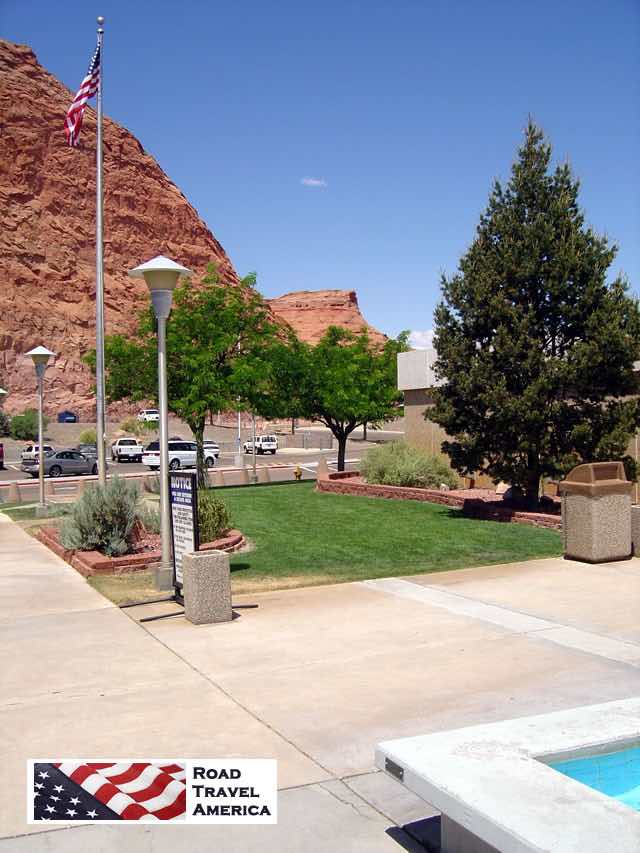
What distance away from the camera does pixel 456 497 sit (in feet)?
66.2

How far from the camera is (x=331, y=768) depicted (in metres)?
→ 5.67

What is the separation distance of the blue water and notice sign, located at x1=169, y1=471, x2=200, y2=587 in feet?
20.6

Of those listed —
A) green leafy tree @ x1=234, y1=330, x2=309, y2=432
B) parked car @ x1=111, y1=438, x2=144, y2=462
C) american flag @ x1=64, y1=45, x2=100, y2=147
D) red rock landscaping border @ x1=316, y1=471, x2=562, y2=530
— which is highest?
american flag @ x1=64, y1=45, x2=100, y2=147

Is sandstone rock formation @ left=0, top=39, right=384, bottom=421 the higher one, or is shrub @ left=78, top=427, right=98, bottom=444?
sandstone rock formation @ left=0, top=39, right=384, bottom=421

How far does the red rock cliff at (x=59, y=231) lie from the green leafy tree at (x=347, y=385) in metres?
60.8

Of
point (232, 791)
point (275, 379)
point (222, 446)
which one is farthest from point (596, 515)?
point (222, 446)

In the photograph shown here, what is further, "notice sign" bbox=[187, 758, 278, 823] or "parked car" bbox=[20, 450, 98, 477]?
"parked car" bbox=[20, 450, 98, 477]

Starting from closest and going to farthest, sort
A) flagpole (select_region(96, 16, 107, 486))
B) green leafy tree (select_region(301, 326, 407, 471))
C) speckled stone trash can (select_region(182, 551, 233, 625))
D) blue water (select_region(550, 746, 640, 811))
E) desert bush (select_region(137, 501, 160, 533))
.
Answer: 1. blue water (select_region(550, 746, 640, 811))
2. speckled stone trash can (select_region(182, 551, 233, 625))
3. desert bush (select_region(137, 501, 160, 533))
4. flagpole (select_region(96, 16, 107, 486))
5. green leafy tree (select_region(301, 326, 407, 471))

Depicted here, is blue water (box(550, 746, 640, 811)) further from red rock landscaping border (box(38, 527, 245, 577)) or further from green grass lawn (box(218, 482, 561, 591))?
red rock landscaping border (box(38, 527, 245, 577))

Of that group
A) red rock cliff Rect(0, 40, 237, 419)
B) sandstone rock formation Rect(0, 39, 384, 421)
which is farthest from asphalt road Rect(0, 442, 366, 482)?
red rock cliff Rect(0, 40, 237, 419)

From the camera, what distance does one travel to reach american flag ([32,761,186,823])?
5013mm

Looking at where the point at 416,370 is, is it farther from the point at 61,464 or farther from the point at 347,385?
the point at 61,464

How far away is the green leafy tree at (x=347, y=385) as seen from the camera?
3142 centimetres

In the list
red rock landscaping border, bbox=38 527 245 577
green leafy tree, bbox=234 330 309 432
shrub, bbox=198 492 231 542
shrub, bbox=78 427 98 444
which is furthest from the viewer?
shrub, bbox=78 427 98 444
